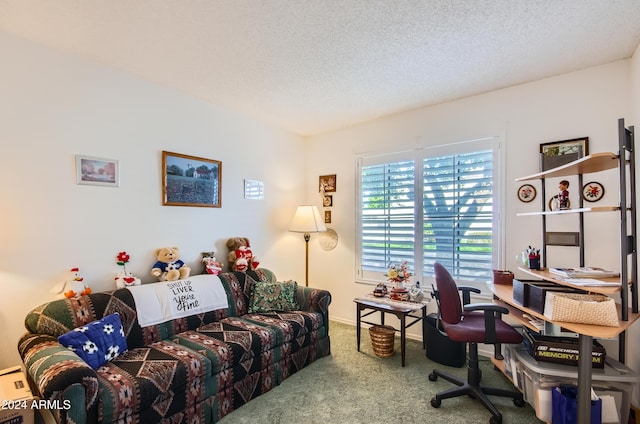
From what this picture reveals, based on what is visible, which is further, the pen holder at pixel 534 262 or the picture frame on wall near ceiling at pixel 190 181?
the picture frame on wall near ceiling at pixel 190 181

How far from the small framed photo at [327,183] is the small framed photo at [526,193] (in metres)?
2.15

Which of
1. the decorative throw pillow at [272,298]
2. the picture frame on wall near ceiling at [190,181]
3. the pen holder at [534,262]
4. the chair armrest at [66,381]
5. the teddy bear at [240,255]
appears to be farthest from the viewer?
the teddy bear at [240,255]

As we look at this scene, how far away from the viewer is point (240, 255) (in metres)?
3.33

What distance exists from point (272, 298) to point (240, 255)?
2.07ft

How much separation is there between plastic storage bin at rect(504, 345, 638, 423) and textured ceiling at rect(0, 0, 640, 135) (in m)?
2.21

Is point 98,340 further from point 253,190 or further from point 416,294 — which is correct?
point 416,294

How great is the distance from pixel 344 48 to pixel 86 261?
2566 millimetres

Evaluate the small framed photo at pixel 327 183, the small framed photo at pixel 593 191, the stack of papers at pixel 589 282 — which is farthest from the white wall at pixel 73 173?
the small framed photo at pixel 593 191

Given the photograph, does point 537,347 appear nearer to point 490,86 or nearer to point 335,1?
point 490,86

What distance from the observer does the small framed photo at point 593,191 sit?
2434mm

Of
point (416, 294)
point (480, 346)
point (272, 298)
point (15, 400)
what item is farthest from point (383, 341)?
point (15, 400)

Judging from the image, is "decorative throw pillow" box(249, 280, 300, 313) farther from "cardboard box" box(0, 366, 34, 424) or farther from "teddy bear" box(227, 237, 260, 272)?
"cardboard box" box(0, 366, 34, 424)

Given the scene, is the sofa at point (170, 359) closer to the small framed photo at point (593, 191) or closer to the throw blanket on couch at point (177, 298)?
the throw blanket on couch at point (177, 298)

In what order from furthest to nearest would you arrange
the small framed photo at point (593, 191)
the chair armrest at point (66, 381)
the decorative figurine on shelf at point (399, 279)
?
the decorative figurine on shelf at point (399, 279) < the small framed photo at point (593, 191) < the chair armrest at point (66, 381)
